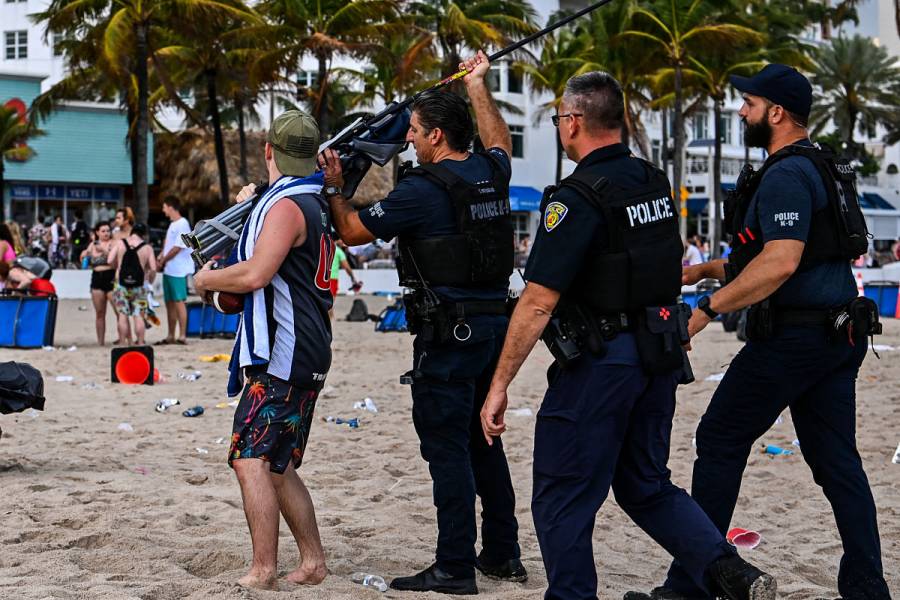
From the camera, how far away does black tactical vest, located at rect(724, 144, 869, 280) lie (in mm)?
4305

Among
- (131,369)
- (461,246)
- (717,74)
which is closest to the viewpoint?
(461,246)

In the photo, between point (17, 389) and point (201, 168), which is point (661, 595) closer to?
point (17, 389)

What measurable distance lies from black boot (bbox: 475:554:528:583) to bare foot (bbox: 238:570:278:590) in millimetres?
854

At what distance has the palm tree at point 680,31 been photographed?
3684 cm

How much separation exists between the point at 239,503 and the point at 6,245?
1027 cm

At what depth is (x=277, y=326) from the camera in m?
4.43

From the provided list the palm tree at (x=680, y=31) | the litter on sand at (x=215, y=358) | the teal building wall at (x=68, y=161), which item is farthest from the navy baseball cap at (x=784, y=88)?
the teal building wall at (x=68, y=161)

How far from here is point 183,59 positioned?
34844 mm

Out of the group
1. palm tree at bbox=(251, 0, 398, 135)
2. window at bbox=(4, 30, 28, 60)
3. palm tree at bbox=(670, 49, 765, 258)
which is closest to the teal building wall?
window at bbox=(4, 30, 28, 60)

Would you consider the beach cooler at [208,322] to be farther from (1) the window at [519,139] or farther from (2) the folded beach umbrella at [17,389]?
(1) the window at [519,139]

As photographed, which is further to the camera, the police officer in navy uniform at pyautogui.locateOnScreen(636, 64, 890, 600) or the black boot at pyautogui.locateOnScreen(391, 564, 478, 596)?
the black boot at pyautogui.locateOnScreen(391, 564, 478, 596)

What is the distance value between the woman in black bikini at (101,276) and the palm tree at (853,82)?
179 feet

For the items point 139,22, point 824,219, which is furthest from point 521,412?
point 139,22

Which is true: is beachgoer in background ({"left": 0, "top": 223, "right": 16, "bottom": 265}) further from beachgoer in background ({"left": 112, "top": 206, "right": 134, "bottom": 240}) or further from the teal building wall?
the teal building wall
